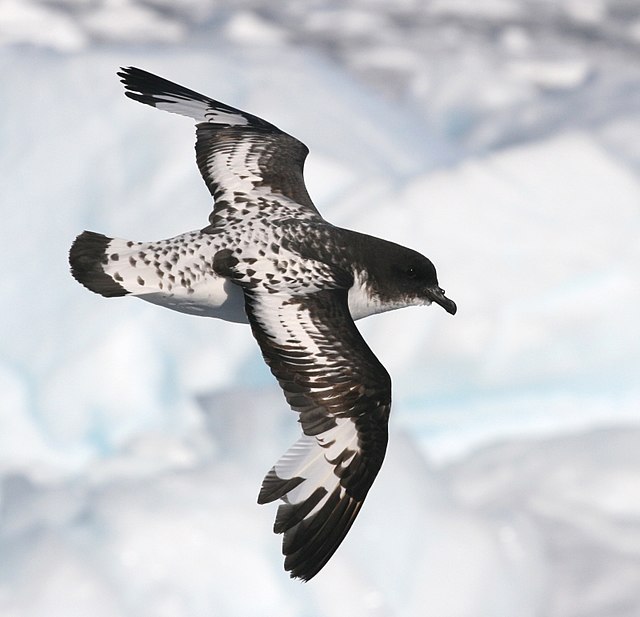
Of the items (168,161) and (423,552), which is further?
(168,161)

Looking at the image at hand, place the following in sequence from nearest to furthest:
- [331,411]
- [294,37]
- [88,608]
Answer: [331,411] < [88,608] < [294,37]

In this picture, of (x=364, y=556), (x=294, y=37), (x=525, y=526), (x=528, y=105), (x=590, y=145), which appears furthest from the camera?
(x=294, y=37)

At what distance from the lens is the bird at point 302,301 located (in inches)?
193

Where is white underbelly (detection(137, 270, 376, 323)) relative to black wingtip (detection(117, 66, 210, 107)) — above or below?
below

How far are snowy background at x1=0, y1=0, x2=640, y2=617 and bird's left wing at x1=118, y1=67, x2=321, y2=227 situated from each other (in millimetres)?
3695

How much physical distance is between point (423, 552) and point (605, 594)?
1.48m

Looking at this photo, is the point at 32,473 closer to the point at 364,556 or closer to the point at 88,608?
the point at 88,608

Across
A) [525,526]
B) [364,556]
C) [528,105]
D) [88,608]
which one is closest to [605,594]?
[525,526]

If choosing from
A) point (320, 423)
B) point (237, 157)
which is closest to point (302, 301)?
point (320, 423)

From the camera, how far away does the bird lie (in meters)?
4.89

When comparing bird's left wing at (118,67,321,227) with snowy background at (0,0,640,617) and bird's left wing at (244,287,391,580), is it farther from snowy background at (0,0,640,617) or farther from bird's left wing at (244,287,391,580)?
snowy background at (0,0,640,617)

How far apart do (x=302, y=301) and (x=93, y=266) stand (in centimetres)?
98

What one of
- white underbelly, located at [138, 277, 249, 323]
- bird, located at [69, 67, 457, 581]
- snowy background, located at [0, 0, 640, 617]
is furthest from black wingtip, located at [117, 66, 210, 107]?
snowy background, located at [0, 0, 640, 617]

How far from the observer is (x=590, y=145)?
1396 centimetres
